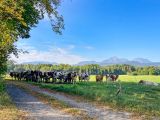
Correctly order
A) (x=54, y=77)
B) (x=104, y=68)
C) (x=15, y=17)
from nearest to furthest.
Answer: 1. (x=15, y=17)
2. (x=54, y=77)
3. (x=104, y=68)

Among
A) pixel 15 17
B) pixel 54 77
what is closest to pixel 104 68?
pixel 54 77

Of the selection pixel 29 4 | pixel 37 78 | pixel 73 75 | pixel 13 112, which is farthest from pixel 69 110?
pixel 37 78

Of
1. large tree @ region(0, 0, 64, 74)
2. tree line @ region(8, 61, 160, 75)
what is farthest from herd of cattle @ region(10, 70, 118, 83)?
tree line @ region(8, 61, 160, 75)

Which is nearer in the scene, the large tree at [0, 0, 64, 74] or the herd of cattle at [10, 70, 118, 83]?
the large tree at [0, 0, 64, 74]

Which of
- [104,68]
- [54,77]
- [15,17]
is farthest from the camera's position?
[104,68]

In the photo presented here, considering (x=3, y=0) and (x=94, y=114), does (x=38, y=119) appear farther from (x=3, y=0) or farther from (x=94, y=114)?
(x=3, y=0)

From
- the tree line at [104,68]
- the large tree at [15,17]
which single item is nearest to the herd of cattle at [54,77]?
the large tree at [15,17]

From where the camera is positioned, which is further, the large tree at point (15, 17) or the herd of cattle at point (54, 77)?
the herd of cattle at point (54, 77)

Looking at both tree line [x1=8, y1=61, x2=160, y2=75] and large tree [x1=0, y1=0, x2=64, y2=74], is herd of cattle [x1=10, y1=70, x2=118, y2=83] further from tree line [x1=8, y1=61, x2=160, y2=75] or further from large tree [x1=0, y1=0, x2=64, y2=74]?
tree line [x1=8, y1=61, x2=160, y2=75]

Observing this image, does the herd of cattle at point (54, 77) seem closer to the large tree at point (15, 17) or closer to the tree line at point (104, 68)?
the large tree at point (15, 17)

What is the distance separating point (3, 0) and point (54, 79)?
144ft

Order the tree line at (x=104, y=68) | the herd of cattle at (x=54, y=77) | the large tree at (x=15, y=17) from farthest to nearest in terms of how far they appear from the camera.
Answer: the tree line at (x=104, y=68) → the herd of cattle at (x=54, y=77) → the large tree at (x=15, y=17)

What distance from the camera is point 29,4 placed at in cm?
3638

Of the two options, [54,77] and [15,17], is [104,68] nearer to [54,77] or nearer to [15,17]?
[54,77]
